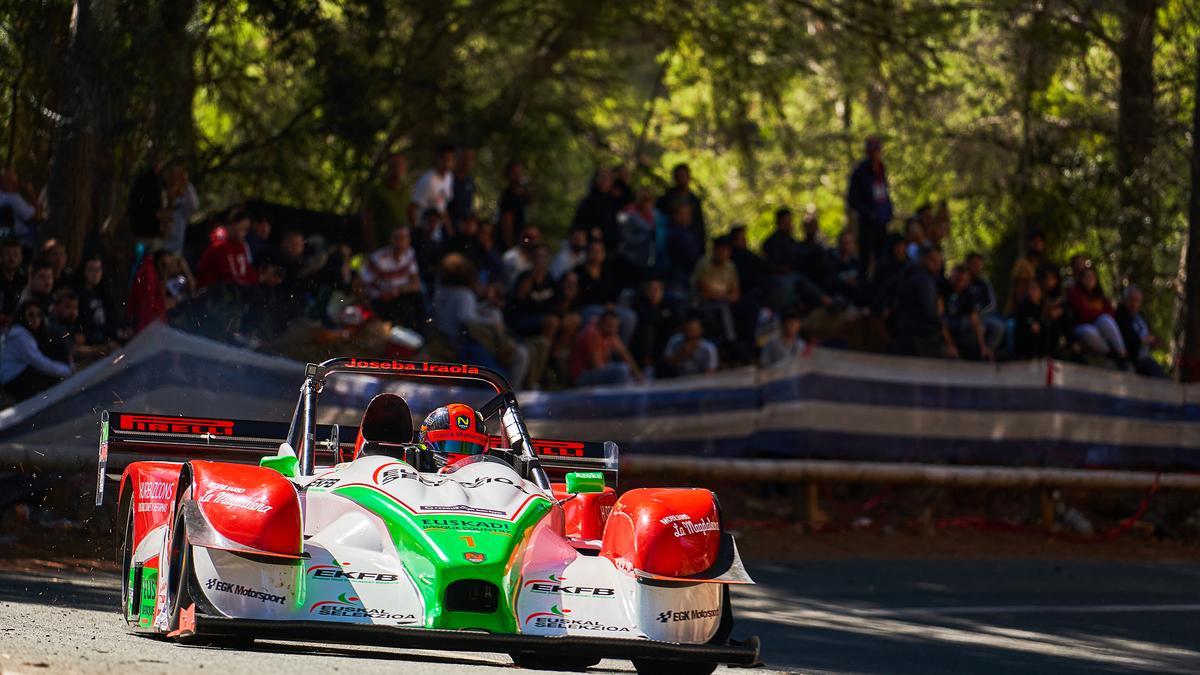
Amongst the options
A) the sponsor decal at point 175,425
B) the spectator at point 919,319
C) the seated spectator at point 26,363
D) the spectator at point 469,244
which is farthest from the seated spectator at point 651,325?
the sponsor decal at point 175,425

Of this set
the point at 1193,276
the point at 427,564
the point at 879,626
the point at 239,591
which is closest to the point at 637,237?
the point at 1193,276

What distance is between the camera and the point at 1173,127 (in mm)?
21109

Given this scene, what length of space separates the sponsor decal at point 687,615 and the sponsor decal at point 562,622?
0.54ft

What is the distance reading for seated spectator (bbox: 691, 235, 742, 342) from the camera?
1812cm

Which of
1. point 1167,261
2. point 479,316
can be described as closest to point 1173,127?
point 1167,261

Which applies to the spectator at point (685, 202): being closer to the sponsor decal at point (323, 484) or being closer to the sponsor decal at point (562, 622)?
the sponsor decal at point (323, 484)

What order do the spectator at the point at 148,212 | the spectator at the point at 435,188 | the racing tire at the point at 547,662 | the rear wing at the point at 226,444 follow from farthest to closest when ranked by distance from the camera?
the spectator at the point at 435,188 < the spectator at the point at 148,212 < the rear wing at the point at 226,444 < the racing tire at the point at 547,662

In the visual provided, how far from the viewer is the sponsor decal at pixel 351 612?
6762 mm

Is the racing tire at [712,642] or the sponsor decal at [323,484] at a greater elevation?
the sponsor decal at [323,484]

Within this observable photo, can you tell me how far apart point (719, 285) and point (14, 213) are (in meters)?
7.04

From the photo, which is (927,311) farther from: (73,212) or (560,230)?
(560,230)

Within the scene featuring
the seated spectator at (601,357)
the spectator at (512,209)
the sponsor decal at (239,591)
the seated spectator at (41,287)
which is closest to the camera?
the sponsor decal at (239,591)

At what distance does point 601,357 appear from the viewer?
15.9 metres

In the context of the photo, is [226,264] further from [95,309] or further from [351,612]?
[351,612]
